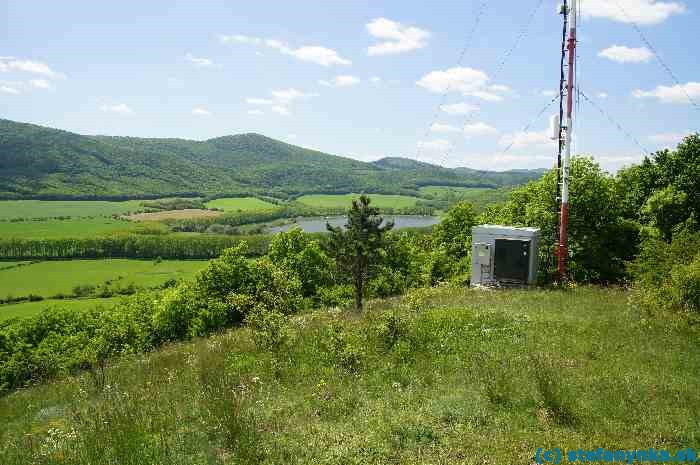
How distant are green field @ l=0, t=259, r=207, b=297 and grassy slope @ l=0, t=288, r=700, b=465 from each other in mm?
84323

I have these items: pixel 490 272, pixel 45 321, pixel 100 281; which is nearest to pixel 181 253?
pixel 100 281

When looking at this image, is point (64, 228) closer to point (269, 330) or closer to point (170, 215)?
point (170, 215)

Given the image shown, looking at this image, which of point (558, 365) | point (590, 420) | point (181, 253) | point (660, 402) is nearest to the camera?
point (590, 420)

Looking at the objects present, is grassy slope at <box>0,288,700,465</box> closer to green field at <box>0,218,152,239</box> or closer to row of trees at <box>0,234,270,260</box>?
row of trees at <box>0,234,270,260</box>

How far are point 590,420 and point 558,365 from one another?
2805mm

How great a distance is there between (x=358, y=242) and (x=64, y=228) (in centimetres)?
14466

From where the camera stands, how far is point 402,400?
869 centimetres

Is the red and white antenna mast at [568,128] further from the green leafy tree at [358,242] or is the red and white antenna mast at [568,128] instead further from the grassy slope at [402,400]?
the green leafy tree at [358,242]

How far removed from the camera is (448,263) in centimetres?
4269

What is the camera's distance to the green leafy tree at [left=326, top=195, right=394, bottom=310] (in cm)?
3119

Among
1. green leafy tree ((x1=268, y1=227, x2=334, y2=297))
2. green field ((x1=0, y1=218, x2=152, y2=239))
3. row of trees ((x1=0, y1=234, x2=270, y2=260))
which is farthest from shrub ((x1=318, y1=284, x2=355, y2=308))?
green field ((x1=0, y1=218, x2=152, y2=239))

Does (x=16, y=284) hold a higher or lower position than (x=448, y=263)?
lower

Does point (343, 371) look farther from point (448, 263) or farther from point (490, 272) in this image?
point (448, 263)

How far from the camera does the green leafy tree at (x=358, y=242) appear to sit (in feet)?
102
